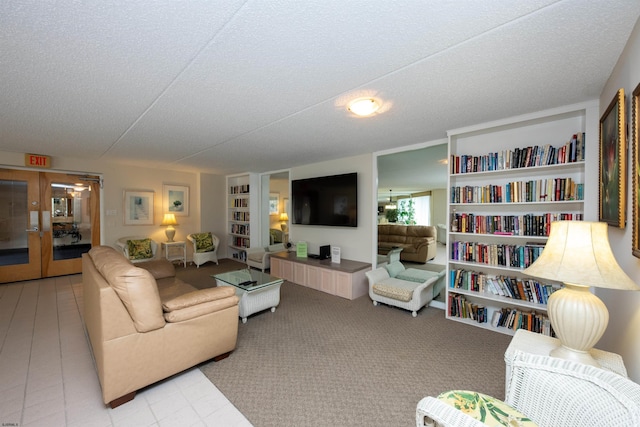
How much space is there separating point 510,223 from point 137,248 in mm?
6151

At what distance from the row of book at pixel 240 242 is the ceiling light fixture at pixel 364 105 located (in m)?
4.82

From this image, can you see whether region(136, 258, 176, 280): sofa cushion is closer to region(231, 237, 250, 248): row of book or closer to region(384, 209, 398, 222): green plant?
region(231, 237, 250, 248): row of book

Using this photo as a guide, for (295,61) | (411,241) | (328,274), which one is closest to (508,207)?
(328,274)

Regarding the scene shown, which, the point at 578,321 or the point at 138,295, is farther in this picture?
the point at 138,295

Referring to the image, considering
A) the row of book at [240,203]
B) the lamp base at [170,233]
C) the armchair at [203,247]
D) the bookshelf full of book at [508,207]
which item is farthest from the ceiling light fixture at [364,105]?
the lamp base at [170,233]

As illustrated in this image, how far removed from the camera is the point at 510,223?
275 cm

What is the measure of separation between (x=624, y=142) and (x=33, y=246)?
7.57 m

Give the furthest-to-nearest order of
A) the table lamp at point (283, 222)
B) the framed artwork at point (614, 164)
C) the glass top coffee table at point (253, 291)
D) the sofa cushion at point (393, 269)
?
1. the table lamp at point (283, 222)
2. the sofa cushion at point (393, 269)
3. the glass top coffee table at point (253, 291)
4. the framed artwork at point (614, 164)

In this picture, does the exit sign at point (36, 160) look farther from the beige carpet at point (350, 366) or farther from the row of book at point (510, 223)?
the row of book at point (510, 223)

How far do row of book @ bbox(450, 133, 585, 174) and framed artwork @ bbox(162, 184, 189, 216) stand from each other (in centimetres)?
578

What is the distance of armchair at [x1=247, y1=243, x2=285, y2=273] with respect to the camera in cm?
→ 521

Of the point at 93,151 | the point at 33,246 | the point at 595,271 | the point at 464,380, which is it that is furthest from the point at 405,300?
the point at 33,246

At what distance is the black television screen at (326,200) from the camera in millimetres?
4262

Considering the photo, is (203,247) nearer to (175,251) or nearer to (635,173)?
(175,251)
